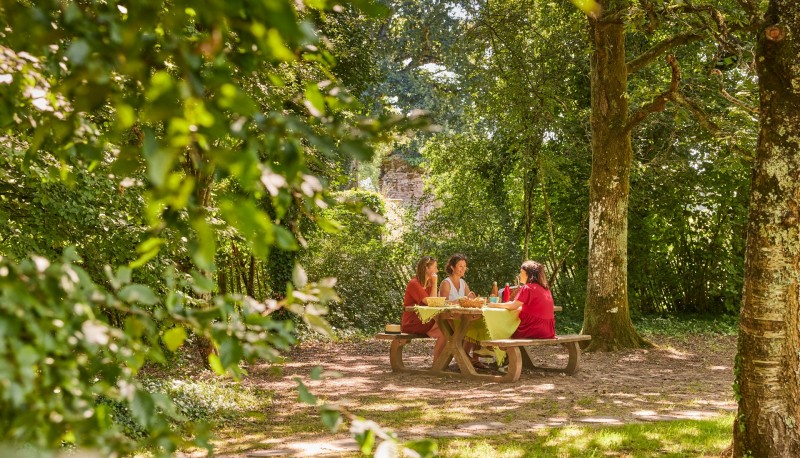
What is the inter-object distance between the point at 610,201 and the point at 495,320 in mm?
3858

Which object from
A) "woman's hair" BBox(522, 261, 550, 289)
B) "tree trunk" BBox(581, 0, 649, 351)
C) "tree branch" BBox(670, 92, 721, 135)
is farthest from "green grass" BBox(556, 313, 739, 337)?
Answer: "woman's hair" BBox(522, 261, 550, 289)

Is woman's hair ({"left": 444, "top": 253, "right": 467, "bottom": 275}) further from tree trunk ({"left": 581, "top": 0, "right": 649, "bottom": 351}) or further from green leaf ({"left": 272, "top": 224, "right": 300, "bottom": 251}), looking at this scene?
green leaf ({"left": 272, "top": 224, "right": 300, "bottom": 251})

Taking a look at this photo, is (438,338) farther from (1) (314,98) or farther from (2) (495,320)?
(1) (314,98)

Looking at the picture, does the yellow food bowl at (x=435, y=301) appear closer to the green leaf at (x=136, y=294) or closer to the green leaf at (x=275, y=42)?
the green leaf at (x=136, y=294)

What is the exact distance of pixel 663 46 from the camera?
12.3 meters

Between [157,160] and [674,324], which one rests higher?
[157,160]

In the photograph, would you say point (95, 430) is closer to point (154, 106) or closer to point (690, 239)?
point (154, 106)

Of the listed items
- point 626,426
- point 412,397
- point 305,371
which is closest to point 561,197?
point 305,371

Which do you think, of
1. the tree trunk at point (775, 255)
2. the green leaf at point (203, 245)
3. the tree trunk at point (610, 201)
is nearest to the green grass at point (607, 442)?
the tree trunk at point (775, 255)

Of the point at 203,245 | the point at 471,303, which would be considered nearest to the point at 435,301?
the point at 471,303

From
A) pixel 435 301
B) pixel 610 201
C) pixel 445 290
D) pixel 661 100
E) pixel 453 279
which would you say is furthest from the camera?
pixel 610 201

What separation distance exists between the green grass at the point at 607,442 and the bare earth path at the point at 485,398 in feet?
1.15

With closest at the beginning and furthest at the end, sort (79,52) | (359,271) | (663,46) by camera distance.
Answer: (79,52)
(663,46)
(359,271)

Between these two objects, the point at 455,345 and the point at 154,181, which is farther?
the point at 455,345
